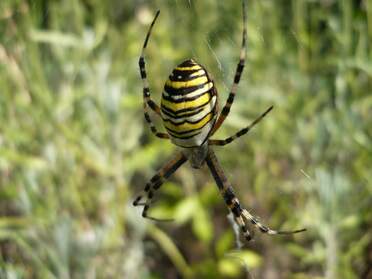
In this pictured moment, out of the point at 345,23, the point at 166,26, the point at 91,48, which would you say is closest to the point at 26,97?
the point at 91,48

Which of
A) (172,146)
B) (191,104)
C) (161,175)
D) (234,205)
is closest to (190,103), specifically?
(191,104)

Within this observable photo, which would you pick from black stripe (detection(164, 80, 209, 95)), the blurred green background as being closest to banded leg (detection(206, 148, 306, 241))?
the blurred green background

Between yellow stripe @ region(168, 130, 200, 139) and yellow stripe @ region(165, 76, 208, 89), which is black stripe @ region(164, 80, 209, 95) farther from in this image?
yellow stripe @ region(168, 130, 200, 139)

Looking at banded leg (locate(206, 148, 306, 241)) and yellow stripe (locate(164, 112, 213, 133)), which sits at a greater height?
yellow stripe (locate(164, 112, 213, 133))

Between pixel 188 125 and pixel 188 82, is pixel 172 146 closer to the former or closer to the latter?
pixel 188 125

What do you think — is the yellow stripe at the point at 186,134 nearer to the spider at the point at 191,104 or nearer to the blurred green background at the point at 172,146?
the spider at the point at 191,104

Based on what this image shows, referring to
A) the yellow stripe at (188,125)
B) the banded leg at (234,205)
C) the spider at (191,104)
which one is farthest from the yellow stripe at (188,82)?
the banded leg at (234,205)

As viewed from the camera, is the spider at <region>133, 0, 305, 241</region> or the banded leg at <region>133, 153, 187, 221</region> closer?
the spider at <region>133, 0, 305, 241</region>
